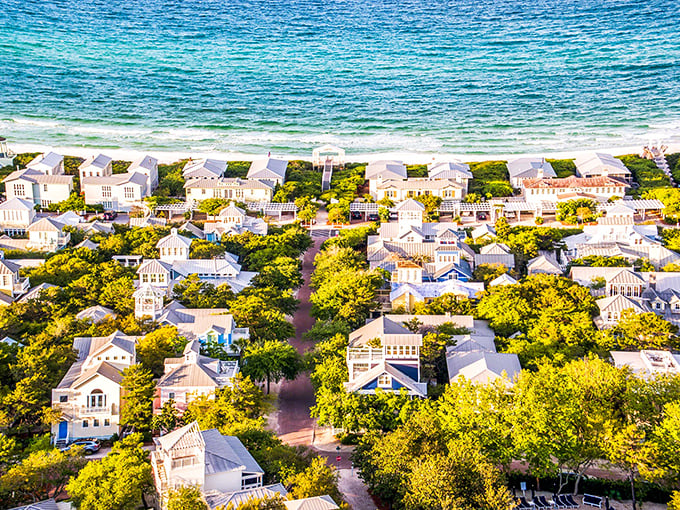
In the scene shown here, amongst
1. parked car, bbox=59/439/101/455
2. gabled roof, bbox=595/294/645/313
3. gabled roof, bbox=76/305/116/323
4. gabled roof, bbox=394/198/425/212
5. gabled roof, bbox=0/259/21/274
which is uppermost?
gabled roof, bbox=394/198/425/212

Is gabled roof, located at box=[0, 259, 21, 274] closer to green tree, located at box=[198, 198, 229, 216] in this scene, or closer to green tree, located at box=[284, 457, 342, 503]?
green tree, located at box=[198, 198, 229, 216]

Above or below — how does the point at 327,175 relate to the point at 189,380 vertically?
above

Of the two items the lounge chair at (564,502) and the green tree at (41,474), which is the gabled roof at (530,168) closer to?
the lounge chair at (564,502)

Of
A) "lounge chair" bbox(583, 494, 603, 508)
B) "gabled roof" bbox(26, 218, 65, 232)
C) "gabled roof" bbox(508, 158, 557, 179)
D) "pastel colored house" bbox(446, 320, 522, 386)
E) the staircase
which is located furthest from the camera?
the staircase

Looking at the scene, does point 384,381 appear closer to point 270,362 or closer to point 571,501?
point 270,362

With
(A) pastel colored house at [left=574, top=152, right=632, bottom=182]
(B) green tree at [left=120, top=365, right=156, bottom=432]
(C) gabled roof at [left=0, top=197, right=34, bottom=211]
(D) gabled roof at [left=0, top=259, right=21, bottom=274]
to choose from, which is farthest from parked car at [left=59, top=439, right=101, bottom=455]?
(A) pastel colored house at [left=574, top=152, right=632, bottom=182]

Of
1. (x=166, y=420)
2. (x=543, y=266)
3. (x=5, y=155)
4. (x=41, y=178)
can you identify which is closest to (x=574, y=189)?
(x=543, y=266)
